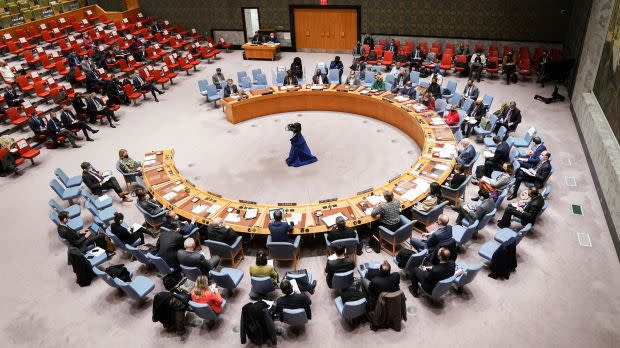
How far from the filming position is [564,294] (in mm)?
7391

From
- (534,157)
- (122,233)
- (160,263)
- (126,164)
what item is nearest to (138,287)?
(160,263)

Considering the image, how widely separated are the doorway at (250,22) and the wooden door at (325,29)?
8.35 ft

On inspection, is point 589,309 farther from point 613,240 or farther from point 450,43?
point 450,43

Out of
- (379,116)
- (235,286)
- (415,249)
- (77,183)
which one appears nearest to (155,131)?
(77,183)

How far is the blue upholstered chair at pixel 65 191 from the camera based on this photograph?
10.3 metres

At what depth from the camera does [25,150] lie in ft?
41.3

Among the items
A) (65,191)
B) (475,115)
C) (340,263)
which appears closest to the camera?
(340,263)

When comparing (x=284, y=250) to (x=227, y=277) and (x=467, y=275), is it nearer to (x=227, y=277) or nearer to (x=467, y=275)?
(x=227, y=277)

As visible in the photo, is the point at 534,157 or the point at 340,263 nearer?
the point at 340,263

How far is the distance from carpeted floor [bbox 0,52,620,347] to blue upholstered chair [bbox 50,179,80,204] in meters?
0.51

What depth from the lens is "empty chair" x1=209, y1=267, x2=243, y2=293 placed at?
24.0 ft

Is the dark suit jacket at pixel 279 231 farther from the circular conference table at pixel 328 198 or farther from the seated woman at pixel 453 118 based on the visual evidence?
the seated woman at pixel 453 118

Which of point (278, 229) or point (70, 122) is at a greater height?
point (70, 122)

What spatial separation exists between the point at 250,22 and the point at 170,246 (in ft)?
60.1
